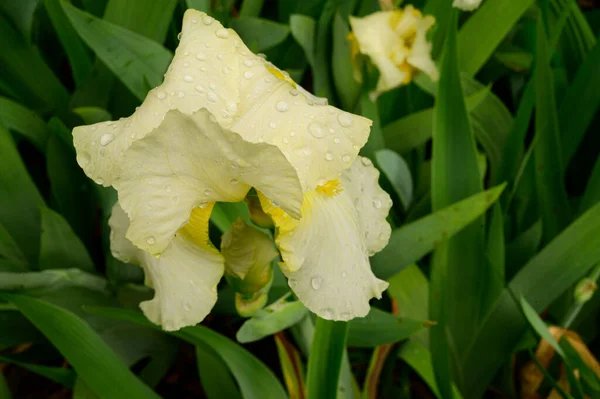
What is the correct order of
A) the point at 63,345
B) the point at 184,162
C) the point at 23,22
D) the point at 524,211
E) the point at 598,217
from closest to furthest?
the point at 184,162 < the point at 63,345 < the point at 598,217 < the point at 23,22 < the point at 524,211

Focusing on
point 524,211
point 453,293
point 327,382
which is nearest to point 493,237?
point 453,293

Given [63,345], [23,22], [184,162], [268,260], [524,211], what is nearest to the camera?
[184,162]

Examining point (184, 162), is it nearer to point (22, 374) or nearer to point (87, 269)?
point (87, 269)

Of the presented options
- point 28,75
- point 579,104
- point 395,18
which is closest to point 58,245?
point 28,75

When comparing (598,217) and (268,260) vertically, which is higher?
(598,217)

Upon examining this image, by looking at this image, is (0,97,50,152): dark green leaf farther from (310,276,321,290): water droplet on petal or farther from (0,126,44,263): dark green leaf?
(310,276,321,290): water droplet on petal

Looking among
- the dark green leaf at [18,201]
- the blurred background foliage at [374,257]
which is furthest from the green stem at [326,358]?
the dark green leaf at [18,201]

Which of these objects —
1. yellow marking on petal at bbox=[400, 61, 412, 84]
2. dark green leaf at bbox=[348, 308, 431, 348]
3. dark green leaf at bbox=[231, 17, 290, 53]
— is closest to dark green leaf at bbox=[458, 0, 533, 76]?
yellow marking on petal at bbox=[400, 61, 412, 84]
